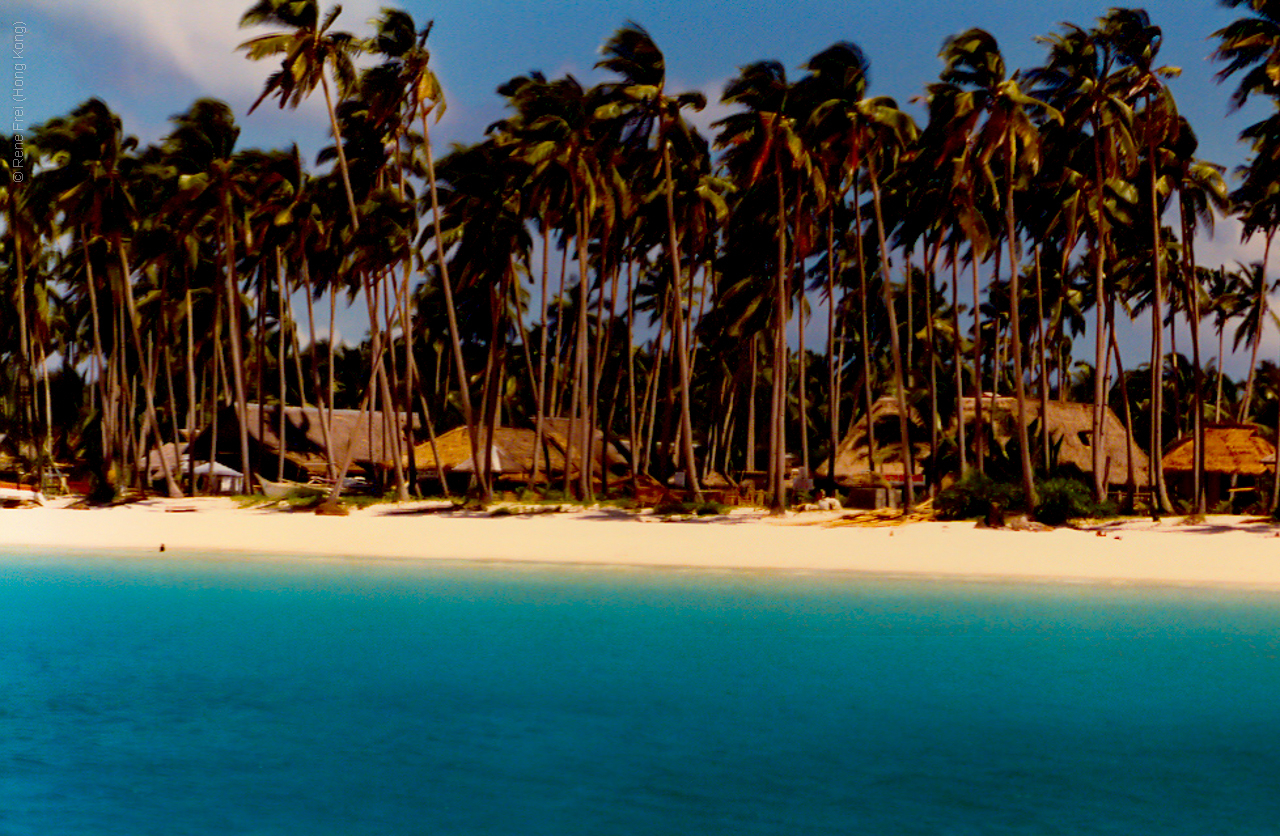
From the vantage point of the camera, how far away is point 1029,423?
4466cm

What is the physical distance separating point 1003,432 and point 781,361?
56.1 feet

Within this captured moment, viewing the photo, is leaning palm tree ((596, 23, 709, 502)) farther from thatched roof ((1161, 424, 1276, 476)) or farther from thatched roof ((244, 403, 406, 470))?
thatched roof ((244, 403, 406, 470))

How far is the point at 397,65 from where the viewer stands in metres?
35.8

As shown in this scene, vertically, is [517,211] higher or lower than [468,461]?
higher

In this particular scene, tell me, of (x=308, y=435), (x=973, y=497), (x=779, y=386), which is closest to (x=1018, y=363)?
(x=973, y=497)

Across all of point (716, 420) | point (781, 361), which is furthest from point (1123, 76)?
point (716, 420)

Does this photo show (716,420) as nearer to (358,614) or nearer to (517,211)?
(517,211)

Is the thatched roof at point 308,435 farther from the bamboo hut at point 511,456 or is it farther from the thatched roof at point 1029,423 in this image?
the thatched roof at point 1029,423

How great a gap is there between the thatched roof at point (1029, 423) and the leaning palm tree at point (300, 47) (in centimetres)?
2150

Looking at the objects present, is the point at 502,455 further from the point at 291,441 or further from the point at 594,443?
the point at 291,441

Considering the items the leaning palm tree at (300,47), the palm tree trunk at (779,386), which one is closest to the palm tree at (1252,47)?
the palm tree trunk at (779,386)

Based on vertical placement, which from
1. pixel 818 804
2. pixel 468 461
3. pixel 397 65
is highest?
pixel 397 65

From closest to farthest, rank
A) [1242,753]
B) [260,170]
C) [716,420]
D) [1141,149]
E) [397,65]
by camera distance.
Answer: [1242,753] < [1141,149] < [397,65] < [260,170] < [716,420]

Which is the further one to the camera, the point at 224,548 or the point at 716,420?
the point at 716,420
